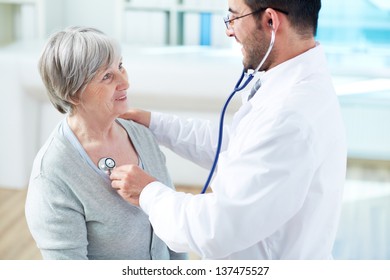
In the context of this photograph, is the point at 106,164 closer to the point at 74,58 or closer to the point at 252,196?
the point at 74,58

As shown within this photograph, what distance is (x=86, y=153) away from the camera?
179 cm

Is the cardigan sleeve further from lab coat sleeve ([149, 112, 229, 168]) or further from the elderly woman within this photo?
lab coat sleeve ([149, 112, 229, 168])

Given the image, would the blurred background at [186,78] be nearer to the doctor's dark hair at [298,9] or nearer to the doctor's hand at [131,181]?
the doctor's hand at [131,181]

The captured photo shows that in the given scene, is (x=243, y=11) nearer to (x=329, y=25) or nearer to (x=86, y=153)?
(x=86, y=153)

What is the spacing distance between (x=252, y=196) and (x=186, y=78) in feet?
7.27

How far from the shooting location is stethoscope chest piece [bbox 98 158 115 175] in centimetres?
178

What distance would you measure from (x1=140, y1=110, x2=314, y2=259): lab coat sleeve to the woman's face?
0.37 metres

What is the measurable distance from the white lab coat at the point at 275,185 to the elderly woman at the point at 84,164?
16cm

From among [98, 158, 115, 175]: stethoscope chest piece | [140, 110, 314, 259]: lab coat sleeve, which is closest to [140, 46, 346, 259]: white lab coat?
[140, 110, 314, 259]: lab coat sleeve

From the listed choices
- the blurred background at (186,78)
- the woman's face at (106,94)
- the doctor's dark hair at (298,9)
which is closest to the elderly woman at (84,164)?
the woman's face at (106,94)

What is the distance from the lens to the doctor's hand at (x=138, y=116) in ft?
6.49

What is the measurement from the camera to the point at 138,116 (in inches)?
78.4

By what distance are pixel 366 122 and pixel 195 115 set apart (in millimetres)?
1248
